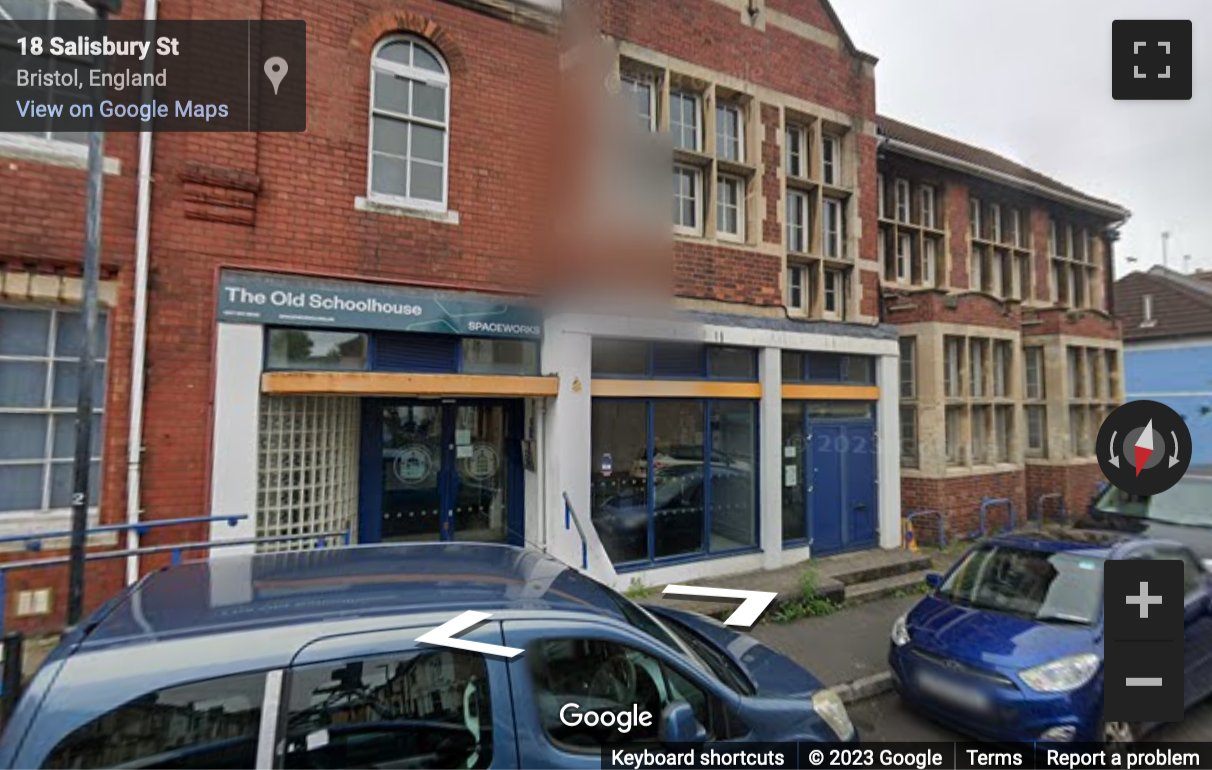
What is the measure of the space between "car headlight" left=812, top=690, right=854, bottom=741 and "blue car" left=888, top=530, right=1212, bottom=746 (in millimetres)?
1639

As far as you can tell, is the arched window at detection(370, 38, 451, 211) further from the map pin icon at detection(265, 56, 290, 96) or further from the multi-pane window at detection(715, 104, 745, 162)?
the multi-pane window at detection(715, 104, 745, 162)

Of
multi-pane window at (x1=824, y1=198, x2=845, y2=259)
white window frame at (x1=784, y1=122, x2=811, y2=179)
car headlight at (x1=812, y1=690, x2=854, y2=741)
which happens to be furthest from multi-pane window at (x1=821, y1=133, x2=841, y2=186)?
car headlight at (x1=812, y1=690, x2=854, y2=741)

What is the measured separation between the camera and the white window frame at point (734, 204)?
27.9 feet

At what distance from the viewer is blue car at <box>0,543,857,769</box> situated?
190 centimetres

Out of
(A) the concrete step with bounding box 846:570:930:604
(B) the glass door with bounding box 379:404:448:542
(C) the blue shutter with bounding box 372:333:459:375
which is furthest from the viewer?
(A) the concrete step with bounding box 846:570:930:604

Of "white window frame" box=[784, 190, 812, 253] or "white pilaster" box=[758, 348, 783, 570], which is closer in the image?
"white pilaster" box=[758, 348, 783, 570]

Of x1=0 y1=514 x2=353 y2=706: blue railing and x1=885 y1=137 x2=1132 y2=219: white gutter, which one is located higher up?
x1=885 y1=137 x2=1132 y2=219: white gutter

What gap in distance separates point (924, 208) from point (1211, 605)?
8670mm

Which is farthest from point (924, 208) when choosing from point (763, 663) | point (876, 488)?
point (763, 663)

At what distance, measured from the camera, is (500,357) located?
22.7 feet

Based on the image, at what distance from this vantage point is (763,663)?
3.35 meters

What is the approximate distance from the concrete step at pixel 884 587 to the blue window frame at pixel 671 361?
309 cm

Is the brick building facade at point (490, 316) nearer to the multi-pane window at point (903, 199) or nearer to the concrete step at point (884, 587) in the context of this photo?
the concrete step at point (884, 587)

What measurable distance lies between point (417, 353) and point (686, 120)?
5.06 meters
